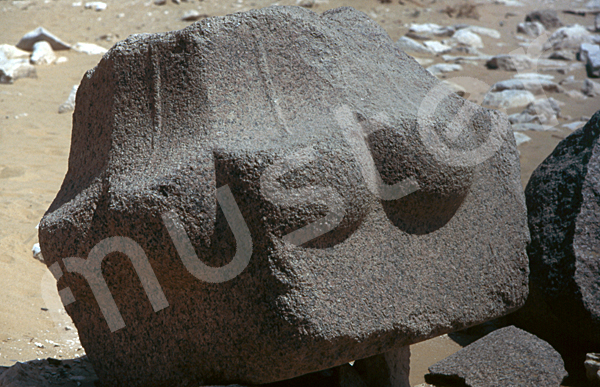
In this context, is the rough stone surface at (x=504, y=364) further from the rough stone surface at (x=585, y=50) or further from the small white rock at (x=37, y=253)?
the rough stone surface at (x=585, y=50)

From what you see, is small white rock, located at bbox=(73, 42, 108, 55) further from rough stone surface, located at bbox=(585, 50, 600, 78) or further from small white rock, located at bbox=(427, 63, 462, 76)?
rough stone surface, located at bbox=(585, 50, 600, 78)

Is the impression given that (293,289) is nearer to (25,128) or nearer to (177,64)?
(177,64)

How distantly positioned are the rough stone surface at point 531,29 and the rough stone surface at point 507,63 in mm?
2050

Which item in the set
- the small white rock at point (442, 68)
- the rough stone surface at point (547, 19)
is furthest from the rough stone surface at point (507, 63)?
the rough stone surface at point (547, 19)

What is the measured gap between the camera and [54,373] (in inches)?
73.9

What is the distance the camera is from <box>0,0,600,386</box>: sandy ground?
8.20 feet

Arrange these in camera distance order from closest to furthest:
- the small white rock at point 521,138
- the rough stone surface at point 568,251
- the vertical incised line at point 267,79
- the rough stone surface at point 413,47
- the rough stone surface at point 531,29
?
the vertical incised line at point 267,79 → the rough stone surface at point 568,251 → the small white rock at point 521,138 → the rough stone surface at point 413,47 → the rough stone surface at point 531,29

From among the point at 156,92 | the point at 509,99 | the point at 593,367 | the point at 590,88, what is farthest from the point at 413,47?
the point at 156,92

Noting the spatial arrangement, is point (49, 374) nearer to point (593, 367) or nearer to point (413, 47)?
point (593, 367)

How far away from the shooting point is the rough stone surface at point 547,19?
941 centimetres

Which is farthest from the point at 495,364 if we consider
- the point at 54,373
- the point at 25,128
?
the point at 25,128

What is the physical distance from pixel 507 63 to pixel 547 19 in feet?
10.6

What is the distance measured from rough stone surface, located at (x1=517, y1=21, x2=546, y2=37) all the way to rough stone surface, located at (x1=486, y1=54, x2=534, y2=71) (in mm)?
2050

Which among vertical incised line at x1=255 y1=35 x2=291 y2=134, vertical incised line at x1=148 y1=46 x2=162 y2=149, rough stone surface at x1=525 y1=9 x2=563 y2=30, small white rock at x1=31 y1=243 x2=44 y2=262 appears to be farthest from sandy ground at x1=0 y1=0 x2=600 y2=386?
vertical incised line at x1=255 y1=35 x2=291 y2=134
